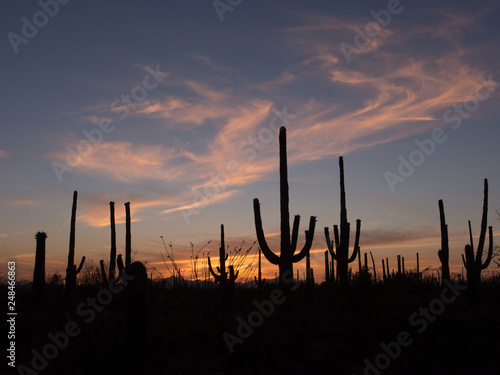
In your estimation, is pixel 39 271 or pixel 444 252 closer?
pixel 39 271

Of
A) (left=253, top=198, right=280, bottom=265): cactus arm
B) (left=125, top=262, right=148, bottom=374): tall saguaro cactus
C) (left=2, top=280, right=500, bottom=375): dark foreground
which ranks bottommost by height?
(left=2, top=280, right=500, bottom=375): dark foreground

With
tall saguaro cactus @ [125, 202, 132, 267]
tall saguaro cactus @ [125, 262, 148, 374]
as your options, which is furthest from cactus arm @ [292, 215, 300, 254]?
tall saguaro cactus @ [125, 202, 132, 267]

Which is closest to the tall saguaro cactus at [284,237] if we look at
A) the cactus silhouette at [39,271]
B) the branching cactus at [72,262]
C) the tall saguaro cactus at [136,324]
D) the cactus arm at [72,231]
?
the tall saguaro cactus at [136,324]

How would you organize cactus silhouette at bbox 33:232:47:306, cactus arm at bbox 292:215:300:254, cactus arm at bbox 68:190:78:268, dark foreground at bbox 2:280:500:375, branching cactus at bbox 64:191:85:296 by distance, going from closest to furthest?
dark foreground at bbox 2:280:500:375 → cactus arm at bbox 292:215:300:254 → cactus silhouette at bbox 33:232:47:306 → branching cactus at bbox 64:191:85:296 → cactus arm at bbox 68:190:78:268

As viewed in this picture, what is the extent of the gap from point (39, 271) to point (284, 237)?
905 centimetres

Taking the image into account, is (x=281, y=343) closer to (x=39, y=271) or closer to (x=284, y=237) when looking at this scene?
(x=284, y=237)

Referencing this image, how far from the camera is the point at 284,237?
13.2 metres

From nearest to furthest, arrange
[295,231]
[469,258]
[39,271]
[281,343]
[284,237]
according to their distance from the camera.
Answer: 1. [281,343]
2. [284,237]
3. [295,231]
4. [469,258]
5. [39,271]

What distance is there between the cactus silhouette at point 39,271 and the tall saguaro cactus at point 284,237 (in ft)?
25.8

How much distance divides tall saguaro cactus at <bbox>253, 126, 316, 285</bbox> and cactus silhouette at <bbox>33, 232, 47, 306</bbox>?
7852 mm

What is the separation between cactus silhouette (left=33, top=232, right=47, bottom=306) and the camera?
15.1 m

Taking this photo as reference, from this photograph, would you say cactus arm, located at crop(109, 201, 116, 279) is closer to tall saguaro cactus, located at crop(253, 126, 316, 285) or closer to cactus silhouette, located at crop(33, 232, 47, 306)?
cactus silhouette, located at crop(33, 232, 47, 306)

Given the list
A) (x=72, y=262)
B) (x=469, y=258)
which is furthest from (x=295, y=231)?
(x=72, y=262)

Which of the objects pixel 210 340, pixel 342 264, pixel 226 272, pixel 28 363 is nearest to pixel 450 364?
pixel 210 340
